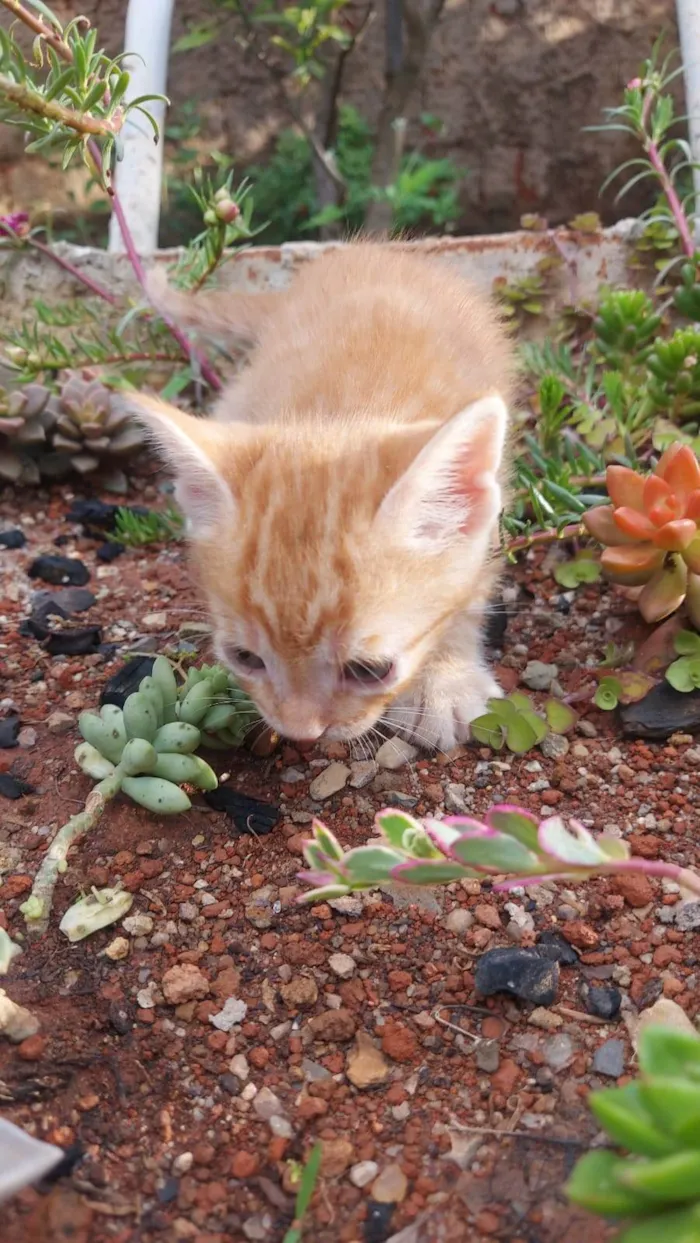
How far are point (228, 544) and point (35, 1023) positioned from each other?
0.69m

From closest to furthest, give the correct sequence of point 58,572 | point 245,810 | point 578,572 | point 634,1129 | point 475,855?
point 634,1129, point 475,855, point 245,810, point 578,572, point 58,572

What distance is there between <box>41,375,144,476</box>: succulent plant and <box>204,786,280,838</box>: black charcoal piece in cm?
114

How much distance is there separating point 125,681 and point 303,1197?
0.92 meters

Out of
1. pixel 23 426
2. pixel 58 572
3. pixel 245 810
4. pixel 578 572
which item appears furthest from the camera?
pixel 23 426

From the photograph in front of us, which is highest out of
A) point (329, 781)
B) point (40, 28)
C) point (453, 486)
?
point (40, 28)

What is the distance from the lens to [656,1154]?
25.8 inches

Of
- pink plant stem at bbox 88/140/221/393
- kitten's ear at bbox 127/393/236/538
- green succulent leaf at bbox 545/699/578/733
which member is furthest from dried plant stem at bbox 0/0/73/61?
green succulent leaf at bbox 545/699/578/733

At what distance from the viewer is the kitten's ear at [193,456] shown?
1360 mm

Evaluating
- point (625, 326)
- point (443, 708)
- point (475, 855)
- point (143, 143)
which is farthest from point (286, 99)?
point (475, 855)

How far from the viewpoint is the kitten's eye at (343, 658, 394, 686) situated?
139 cm

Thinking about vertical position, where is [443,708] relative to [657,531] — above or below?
below

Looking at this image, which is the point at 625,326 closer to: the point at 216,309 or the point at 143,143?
the point at 216,309

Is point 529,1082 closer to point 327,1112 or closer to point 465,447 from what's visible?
point 327,1112

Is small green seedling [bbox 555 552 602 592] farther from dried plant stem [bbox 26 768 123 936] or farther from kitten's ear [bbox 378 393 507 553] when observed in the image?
dried plant stem [bbox 26 768 123 936]
